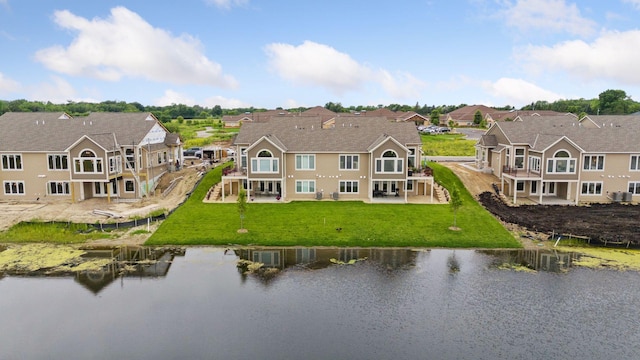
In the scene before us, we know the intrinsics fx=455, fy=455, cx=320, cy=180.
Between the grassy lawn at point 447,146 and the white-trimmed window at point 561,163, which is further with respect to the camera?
the grassy lawn at point 447,146

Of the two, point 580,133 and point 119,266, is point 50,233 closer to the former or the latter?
point 119,266

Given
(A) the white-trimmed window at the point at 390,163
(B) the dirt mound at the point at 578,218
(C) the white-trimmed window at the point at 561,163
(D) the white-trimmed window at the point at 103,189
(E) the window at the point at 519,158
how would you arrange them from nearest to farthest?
1. (B) the dirt mound at the point at 578,218
2. (C) the white-trimmed window at the point at 561,163
3. (A) the white-trimmed window at the point at 390,163
4. (D) the white-trimmed window at the point at 103,189
5. (E) the window at the point at 519,158

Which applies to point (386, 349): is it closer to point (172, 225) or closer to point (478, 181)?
point (172, 225)

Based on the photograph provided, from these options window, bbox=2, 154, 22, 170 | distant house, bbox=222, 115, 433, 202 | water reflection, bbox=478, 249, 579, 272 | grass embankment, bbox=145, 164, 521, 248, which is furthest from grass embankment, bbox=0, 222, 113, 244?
water reflection, bbox=478, 249, 579, 272

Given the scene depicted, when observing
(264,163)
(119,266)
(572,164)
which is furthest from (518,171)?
(119,266)

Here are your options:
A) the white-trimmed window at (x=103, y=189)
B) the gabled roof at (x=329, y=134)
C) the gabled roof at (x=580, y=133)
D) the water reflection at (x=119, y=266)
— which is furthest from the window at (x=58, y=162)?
the gabled roof at (x=580, y=133)

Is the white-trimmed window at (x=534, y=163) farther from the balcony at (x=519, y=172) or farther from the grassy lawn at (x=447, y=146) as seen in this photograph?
the grassy lawn at (x=447, y=146)

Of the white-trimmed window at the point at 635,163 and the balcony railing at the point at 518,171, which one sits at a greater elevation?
the white-trimmed window at the point at 635,163
